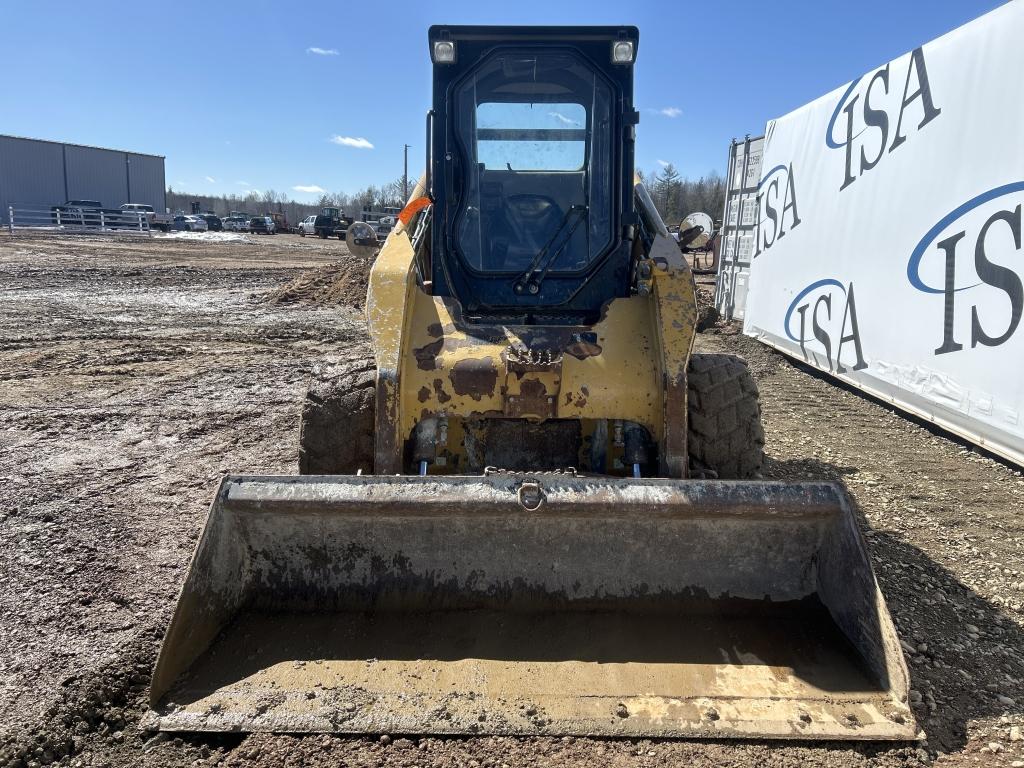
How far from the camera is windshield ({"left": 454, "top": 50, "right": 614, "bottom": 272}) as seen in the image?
4.18 metres

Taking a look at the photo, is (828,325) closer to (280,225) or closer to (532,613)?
(532,613)

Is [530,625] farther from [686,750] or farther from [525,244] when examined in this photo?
[525,244]

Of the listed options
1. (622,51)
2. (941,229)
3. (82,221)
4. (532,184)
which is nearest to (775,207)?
(941,229)

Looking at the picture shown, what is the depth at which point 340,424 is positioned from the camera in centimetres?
358

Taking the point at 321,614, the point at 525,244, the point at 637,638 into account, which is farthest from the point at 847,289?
the point at 321,614

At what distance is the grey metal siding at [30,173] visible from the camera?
4747 centimetres

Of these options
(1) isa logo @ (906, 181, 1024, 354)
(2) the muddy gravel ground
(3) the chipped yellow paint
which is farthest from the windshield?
(1) isa logo @ (906, 181, 1024, 354)

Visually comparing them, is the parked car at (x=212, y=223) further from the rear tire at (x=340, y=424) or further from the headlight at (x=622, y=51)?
the rear tire at (x=340, y=424)

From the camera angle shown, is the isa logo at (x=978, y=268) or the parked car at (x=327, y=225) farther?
the parked car at (x=327, y=225)

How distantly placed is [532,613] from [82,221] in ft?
143

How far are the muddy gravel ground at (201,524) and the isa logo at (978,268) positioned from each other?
99 centimetres

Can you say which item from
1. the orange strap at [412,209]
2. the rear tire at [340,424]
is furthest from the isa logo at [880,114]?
the rear tire at [340,424]

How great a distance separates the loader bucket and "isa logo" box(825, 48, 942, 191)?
553 centimetres

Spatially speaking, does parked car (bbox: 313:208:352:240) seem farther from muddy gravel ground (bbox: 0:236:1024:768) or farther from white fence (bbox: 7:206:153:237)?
muddy gravel ground (bbox: 0:236:1024:768)
